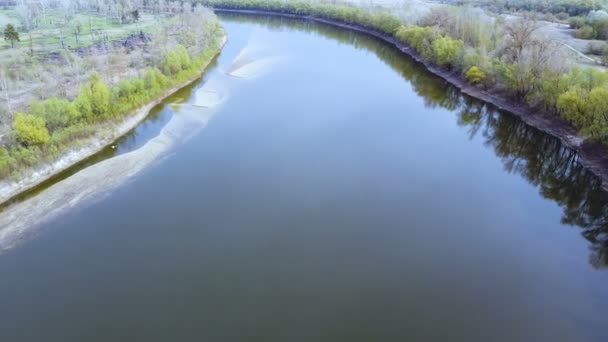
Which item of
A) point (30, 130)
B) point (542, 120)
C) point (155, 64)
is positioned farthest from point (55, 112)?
point (542, 120)

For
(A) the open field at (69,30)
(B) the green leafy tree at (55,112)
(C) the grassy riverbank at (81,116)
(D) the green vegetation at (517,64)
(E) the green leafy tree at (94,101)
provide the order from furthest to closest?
(A) the open field at (69,30)
(E) the green leafy tree at (94,101)
(D) the green vegetation at (517,64)
(B) the green leafy tree at (55,112)
(C) the grassy riverbank at (81,116)

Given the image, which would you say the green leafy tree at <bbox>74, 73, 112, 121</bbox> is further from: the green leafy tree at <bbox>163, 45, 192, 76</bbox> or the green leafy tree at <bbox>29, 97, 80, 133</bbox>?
the green leafy tree at <bbox>163, 45, 192, 76</bbox>

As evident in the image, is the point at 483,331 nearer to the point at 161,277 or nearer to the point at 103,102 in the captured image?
the point at 161,277

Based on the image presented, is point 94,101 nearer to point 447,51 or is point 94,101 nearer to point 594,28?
point 447,51

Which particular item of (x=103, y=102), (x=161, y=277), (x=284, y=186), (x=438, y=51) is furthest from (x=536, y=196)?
(x=103, y=102)

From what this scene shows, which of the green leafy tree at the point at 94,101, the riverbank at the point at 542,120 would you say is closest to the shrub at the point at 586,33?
the riverbank at the point at 542,120

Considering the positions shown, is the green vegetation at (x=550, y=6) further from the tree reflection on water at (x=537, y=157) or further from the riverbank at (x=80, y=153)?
the riverbank at (x=80, y=153)

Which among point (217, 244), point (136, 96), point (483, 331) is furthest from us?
point (136, 96)
